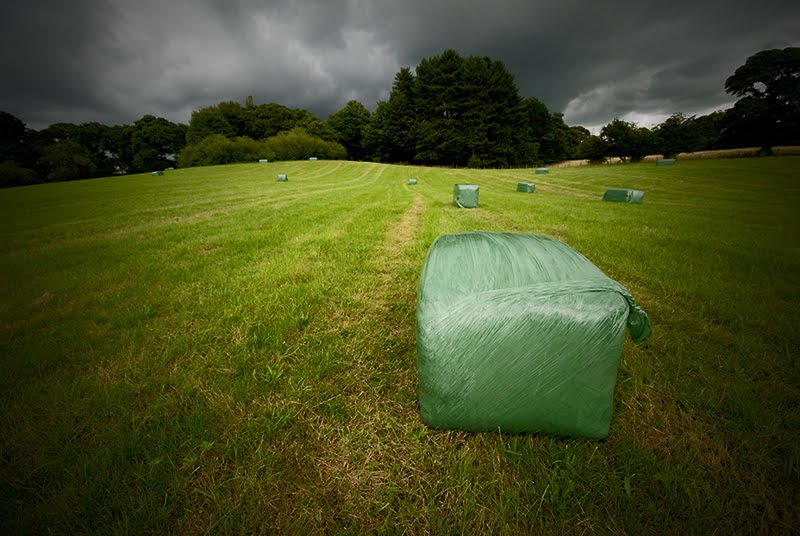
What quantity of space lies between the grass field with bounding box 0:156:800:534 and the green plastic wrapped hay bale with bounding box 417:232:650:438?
0.20m

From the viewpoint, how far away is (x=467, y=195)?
31.6ft

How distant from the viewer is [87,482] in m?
1.45

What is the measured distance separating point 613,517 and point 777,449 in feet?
4.07

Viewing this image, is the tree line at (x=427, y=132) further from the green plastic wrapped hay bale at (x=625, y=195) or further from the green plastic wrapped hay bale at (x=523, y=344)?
the green plastic wrapped hay bale at (x=523, y=344)

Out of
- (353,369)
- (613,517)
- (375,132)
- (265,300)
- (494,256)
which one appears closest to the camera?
(613,517)

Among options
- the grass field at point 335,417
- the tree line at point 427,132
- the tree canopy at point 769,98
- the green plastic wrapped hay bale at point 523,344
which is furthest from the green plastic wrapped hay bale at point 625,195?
the tree canopy at point 769,98

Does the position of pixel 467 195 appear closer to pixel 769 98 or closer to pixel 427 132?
pixel 427 132

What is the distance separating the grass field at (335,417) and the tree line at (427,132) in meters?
42.5

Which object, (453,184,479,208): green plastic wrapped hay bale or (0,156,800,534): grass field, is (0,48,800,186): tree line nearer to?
(453,184,479,208): green plastic wrapped hay bale

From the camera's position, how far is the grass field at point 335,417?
1.35m

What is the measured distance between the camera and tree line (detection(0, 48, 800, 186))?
34.7m

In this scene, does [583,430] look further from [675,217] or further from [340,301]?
[675,217]

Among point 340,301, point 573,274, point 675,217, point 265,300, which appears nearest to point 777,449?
point 573,274

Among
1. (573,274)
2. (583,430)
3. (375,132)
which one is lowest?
(583,430)
